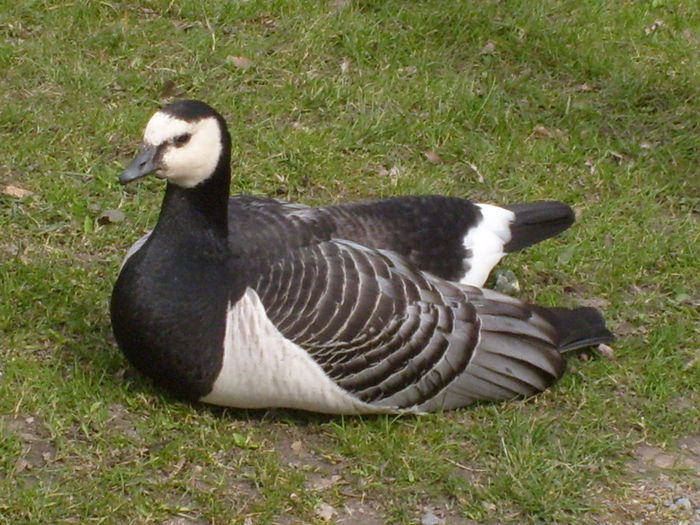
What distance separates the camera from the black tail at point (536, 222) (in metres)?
4.95

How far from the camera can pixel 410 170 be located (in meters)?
5.86

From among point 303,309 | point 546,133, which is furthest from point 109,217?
point 546,133

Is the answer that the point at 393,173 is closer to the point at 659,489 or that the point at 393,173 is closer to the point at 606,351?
the point at 606,351

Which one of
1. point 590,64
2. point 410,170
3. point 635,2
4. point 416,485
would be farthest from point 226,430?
point 635,2

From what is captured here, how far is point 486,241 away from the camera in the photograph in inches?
190

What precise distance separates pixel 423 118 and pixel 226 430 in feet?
8.12

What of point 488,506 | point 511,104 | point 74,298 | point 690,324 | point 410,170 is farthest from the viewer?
point 511,104

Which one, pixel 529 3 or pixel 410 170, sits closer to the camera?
pixel 410 170

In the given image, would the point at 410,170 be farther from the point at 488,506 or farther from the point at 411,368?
the point at 488,506

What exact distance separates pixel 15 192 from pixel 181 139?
5.23ft

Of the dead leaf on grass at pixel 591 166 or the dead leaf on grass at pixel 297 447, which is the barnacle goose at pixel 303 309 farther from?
the dead leaf on grass at pixel 591 166

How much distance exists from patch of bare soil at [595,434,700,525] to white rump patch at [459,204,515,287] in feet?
2.98

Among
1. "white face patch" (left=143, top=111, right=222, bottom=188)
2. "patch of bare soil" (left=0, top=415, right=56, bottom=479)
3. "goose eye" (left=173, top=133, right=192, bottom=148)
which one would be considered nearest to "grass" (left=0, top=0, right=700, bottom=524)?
"patch of bare soil" (left=0, top=415, right=56, bottom=479)

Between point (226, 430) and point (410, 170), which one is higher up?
point (410, 170)
